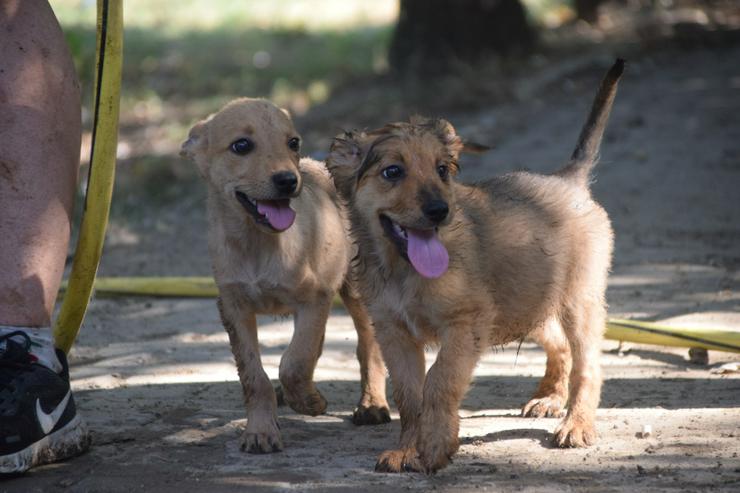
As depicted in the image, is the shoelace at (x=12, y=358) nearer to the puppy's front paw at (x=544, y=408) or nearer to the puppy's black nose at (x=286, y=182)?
the puppy's black nose at (x=286, y=182)

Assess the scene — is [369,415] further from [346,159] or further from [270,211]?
[346,159]

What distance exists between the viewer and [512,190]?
16.1ft

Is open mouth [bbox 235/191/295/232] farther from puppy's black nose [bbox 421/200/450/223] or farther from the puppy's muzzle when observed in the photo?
puppy's black nose [bbox 421/200/450/223]

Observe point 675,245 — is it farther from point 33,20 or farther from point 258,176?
point 33,20

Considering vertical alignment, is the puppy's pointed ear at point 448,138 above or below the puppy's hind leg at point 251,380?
above

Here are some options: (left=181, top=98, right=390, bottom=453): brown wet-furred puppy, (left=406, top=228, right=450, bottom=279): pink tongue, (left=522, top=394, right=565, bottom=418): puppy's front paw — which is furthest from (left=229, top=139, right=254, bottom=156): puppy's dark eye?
(left=522, top=394, right=565, bottom=418): puppy's front paw

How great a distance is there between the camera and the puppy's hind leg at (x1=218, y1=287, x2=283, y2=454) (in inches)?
173

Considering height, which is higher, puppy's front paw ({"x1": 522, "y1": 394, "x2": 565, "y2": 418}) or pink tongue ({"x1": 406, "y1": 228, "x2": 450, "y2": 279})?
pink tongue ({"x1": 406, "y1": 228, "x2": 450, "y2": 279})

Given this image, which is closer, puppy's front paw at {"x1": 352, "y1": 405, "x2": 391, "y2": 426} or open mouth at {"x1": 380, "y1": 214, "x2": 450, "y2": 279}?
open mouth at {"x1": 380, "y1": 214, "x2": 450, "y2": 279}

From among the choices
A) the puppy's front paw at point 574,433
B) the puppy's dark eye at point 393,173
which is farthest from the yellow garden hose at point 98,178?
the puppy's front paw at point 574,433

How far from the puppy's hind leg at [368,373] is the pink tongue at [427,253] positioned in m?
0.66

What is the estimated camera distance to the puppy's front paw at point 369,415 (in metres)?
4.87

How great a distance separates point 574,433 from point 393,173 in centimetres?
120

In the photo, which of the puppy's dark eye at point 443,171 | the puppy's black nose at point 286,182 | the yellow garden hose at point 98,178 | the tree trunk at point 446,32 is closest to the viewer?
the puppy's dark eye at point 443,171
